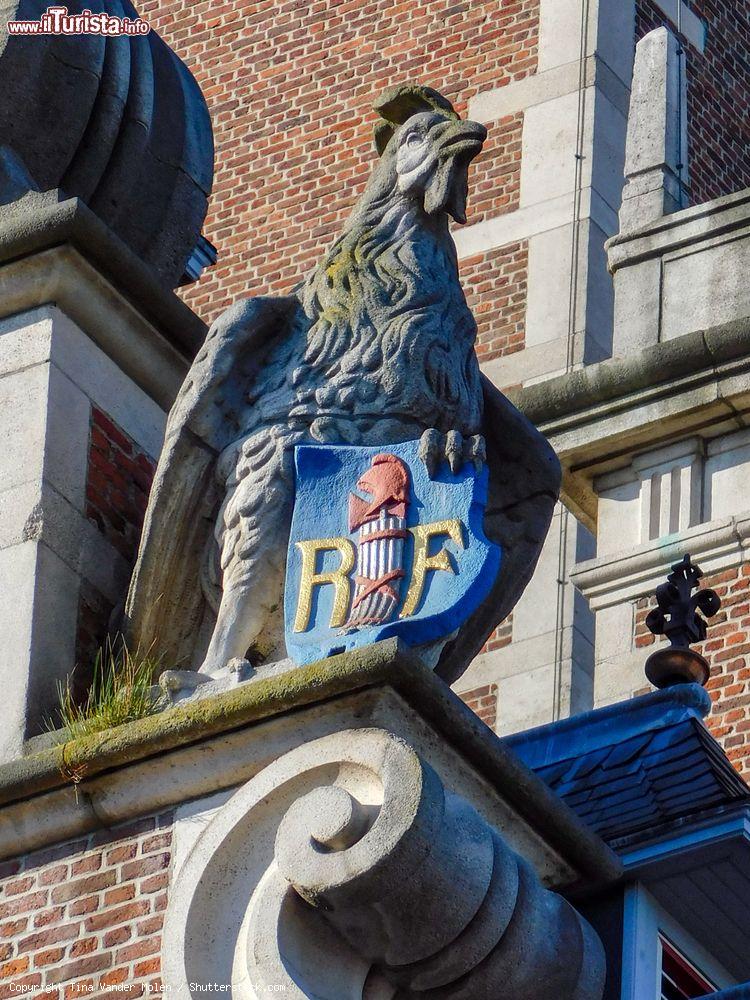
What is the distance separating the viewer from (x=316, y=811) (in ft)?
27.5

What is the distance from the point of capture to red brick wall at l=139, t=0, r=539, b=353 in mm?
19844

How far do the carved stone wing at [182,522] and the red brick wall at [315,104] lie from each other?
32.1 feet

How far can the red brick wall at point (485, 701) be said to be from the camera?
16578 millimetres

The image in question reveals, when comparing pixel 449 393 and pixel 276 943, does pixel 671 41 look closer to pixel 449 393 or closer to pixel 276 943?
→ pixel 449 393

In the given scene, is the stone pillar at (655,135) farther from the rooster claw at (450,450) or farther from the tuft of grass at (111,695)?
the tuft of grass at (111,695)

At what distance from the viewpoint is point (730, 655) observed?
13.8 m

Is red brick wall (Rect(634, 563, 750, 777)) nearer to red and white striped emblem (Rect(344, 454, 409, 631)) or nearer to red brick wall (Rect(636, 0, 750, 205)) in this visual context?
red and white striped emblem (Rect(344, 454, 409, 631))

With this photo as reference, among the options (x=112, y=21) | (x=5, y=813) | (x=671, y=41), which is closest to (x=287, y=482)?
(x=5, y=813)

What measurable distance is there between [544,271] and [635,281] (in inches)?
130

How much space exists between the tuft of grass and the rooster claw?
0.93 metres

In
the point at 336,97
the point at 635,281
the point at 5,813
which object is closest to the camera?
the point at 5,813
